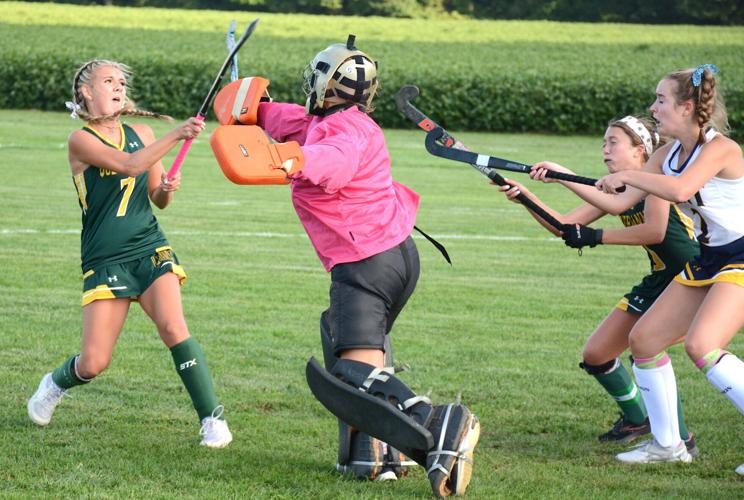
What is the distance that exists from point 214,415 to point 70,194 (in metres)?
11.7

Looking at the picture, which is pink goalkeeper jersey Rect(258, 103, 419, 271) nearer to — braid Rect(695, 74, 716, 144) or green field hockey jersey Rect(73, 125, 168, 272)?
green field hockey jersey Rect(73, 125, 168, 272)

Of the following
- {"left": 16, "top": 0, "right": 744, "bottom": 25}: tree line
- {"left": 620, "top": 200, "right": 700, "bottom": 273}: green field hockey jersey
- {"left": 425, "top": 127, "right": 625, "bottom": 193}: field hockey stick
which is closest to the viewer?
{"left": 425, "top": 127, "right": 625, "bottom": 193}: field hockey stick

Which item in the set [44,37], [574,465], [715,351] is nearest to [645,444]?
[574,465]

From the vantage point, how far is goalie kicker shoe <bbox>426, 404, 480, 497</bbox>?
5.10m

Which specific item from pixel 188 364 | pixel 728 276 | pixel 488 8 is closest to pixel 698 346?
pixel 728 276

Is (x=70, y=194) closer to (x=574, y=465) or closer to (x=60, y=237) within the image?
(x=60, y=237)

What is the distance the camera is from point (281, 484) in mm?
5387

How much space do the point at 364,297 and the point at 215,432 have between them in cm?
125

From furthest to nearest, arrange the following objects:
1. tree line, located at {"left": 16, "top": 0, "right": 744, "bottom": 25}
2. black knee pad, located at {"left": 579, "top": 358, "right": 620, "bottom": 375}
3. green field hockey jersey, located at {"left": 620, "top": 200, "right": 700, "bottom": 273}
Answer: tree line, located at {"left": 16, "top": 0, "right": 744, "bottom": 25}, black knee pad, located at {"left": 579, "top": 358, "right": 620, "bottom": 375}, green field hockey jersey, located at {"left": 620, "top": 200, "right": 700, "bottom": 273}

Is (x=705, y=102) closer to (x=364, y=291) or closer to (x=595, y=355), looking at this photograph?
(x=595, y=355)

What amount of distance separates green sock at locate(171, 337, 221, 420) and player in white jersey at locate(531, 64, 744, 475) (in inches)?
79.2

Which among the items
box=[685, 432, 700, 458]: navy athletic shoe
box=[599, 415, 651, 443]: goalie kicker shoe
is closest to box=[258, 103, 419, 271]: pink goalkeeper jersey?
box=[599, 415, 651, 443]: goalie kicker shoe

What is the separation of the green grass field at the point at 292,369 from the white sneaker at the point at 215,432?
7cm

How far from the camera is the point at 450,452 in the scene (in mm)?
5109
